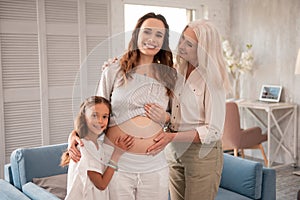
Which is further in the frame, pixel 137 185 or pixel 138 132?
pixel 137 185

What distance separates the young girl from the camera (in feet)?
3.66

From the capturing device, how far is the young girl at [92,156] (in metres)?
1.12

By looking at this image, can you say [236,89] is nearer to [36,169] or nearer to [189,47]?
[36,169]

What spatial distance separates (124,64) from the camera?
1.13 meters

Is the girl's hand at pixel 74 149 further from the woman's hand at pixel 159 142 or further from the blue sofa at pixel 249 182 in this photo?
the blue sofa at pixel 249 182

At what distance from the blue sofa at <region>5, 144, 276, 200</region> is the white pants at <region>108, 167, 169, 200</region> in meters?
1.28

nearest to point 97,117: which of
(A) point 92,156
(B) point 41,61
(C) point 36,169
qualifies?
(A) point 92,156

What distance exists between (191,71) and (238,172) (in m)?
1.47

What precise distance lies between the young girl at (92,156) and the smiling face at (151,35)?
194mm

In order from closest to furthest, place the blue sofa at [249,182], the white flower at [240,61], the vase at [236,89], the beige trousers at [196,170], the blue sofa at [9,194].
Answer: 1. the beige trousers at [196,170]
2. the blue sofa at [9,194]
3. the blue sofa at [249,182]
4. the white flower at [240,61]
5. the vase at [236,89]

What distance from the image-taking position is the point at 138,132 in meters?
1.16

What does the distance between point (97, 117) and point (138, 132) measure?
0.13 meters

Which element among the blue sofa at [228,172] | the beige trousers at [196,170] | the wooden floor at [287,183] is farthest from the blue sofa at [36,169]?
the wooden floor at [287,183]

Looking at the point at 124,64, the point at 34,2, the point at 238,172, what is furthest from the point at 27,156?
the point at 34,2
